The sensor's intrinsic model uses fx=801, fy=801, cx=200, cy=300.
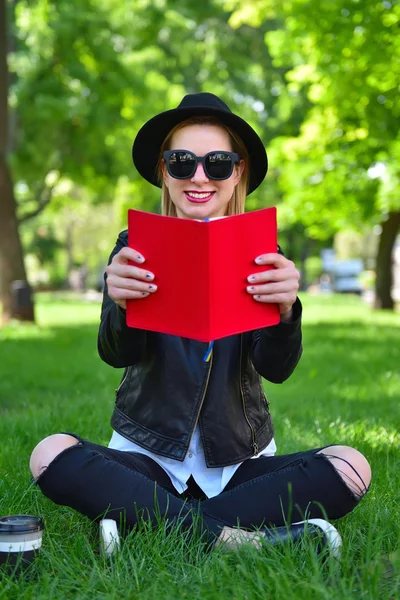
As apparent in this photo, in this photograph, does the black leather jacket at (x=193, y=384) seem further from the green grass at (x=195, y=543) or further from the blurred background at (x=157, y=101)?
the blurred background at (x=157, y=101)

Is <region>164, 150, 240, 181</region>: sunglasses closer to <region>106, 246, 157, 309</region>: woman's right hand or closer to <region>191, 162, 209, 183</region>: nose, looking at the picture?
<region>191, 162, 209, 183</region>: nose

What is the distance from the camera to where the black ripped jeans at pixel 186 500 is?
2674 mm

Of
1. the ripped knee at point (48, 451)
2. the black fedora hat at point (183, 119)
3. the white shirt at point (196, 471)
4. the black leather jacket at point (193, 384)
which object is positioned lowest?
the white shirt at point (196, 471)

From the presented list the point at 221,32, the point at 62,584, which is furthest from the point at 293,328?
the point at 221,32

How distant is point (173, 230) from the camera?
8.01ft

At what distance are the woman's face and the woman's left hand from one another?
1.62 ft

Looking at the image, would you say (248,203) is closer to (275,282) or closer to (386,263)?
(386,263)

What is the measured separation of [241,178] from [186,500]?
1.25m

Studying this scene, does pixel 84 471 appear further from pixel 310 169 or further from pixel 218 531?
pixel 310 169

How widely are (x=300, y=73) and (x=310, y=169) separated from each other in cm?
208

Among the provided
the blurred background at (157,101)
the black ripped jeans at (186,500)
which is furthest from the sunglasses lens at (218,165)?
the blurred background at (157,101)

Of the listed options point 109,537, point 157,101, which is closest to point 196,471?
point 109,537

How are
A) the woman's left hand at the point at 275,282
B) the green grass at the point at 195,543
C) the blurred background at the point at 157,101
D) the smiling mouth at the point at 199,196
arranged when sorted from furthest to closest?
the blurred background at the point at 157,101 → the smiling mouth at the point at 199,196 → the woman's left hand at the point at 275,282 → the green grass at the point at 195,543

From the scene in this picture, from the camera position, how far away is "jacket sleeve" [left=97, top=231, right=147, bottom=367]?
2760 mm
